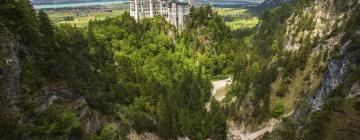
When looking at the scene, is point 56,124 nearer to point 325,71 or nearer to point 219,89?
point 325,71

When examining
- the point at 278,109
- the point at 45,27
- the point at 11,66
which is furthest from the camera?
the point at 278,109

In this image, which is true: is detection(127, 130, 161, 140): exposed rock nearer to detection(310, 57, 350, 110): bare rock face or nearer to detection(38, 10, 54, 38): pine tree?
detection(38, 10, 54, 38): pine tree

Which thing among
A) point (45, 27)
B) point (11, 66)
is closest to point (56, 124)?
point (11, 66)

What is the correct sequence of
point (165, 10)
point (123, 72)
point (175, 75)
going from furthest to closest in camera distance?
point (165, 10) → point (175, 75) → point (123, 72)

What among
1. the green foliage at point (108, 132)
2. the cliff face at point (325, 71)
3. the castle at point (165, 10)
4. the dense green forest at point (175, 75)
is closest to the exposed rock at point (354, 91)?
the cliff face at point (325, 71)

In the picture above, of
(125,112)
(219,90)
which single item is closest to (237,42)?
(219,90)

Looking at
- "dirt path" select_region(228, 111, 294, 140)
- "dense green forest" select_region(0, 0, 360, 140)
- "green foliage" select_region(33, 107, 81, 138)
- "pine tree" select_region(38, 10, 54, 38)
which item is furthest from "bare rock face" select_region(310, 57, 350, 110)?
"pine tree" select_region(38, 10, 54, 38)

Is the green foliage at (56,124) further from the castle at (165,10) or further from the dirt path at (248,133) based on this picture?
the castle at (165,10)

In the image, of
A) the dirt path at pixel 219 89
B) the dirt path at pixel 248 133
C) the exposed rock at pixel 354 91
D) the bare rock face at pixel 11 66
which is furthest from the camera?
the dirt path at pixel 219 89
